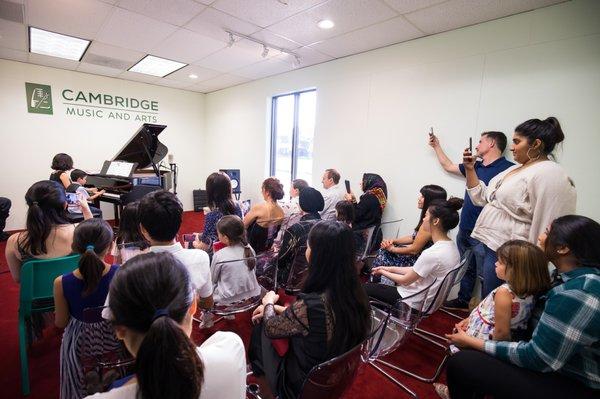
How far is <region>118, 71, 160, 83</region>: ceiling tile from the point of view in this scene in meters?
5.35

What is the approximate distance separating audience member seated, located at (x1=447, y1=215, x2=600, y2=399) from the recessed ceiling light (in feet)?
8.74

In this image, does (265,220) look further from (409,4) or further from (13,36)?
(13,36)

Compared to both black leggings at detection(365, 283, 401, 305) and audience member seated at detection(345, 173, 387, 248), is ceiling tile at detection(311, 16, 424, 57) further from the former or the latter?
black leggings at detection(365, 283, 401, 305)

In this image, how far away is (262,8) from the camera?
2715mm

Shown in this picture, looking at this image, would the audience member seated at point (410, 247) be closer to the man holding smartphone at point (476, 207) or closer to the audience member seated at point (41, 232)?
the man holding smartphone at point (476, 207)

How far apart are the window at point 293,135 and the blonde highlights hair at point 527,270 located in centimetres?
363

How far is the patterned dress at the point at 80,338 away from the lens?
1306 millimetres

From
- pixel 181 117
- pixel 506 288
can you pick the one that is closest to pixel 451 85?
pixel 506 288

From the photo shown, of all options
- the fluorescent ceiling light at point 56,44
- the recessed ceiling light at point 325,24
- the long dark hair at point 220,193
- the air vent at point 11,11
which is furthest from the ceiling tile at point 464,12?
the fluorescent ceiling light at point 56,44

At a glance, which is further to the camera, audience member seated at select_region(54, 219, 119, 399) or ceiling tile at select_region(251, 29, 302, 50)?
ceiling tile at select_region(251, 29, 302, 50)

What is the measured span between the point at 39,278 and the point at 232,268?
1.08m

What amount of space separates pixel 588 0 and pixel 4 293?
5.83m

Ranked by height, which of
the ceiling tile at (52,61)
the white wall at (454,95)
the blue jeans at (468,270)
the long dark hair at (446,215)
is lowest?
the blue jeans at (468,270)

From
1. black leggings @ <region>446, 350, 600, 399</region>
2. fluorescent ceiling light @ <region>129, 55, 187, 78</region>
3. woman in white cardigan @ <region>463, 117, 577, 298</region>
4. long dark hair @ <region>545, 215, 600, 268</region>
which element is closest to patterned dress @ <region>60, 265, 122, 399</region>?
black leggings @ <region>446, 350, 600, 399</region>
